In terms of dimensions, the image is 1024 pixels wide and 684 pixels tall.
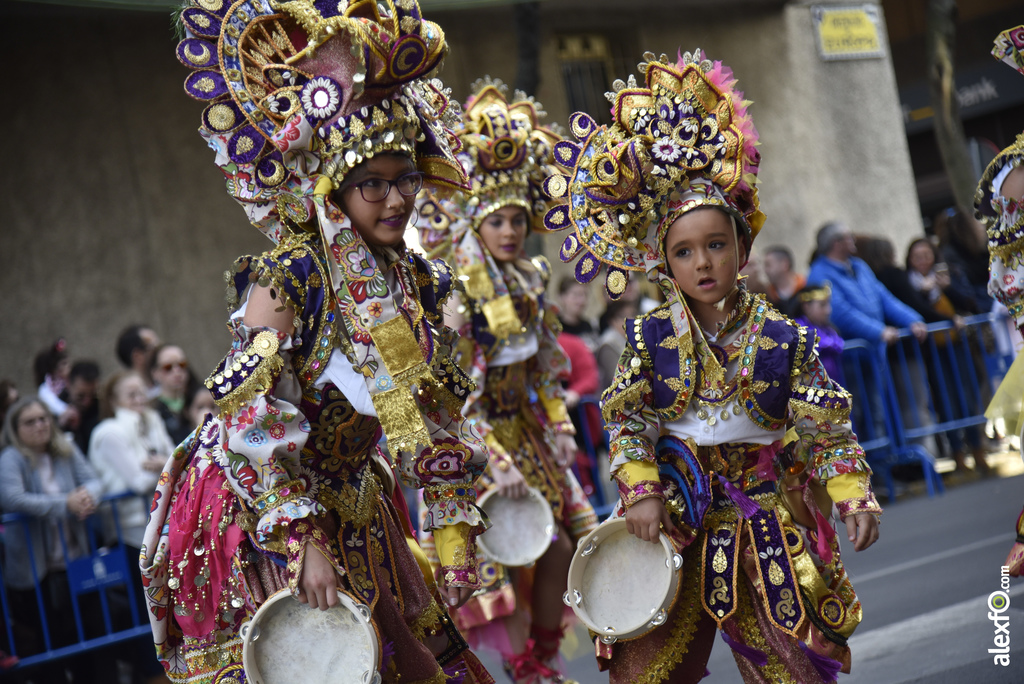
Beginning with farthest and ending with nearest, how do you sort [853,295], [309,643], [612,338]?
1. [853,295]
2. [612,338]
3. [309,643]

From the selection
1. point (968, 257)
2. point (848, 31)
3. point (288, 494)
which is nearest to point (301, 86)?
point (288, 494)

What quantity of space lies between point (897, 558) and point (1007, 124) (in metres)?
15.4

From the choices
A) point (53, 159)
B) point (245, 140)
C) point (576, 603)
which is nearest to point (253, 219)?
point (245, 140)

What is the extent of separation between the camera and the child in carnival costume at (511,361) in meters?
4.74

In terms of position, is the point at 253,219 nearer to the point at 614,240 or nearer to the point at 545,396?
the point at 614,240

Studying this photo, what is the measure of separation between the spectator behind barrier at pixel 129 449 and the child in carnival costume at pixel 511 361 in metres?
2.26

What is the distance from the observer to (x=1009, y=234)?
→ 335 cm

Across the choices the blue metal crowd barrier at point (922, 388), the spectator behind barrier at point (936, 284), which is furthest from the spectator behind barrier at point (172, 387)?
the spectator behind barrier at point (936, 284)

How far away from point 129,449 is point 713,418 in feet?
13.7

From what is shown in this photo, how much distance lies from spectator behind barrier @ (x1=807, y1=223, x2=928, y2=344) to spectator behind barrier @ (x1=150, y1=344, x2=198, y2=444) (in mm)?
4816

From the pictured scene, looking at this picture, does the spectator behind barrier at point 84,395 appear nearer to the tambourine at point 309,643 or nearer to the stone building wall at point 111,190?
the stone building wall at point 111,190

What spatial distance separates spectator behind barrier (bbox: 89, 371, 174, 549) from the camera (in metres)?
6.16

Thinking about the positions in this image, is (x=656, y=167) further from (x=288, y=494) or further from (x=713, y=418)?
(x=288, y=494)

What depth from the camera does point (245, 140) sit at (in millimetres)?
2943
